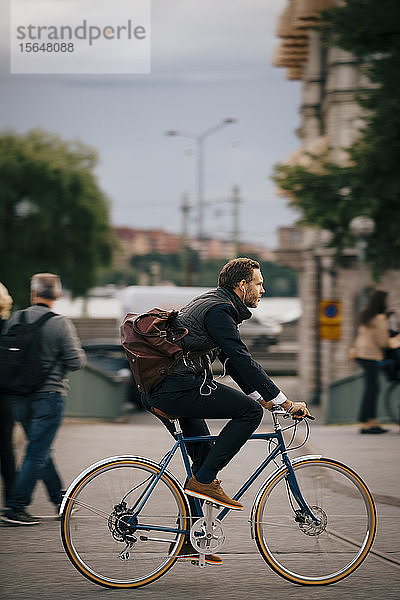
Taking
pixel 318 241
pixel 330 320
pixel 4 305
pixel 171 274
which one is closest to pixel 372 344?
pixel 330 320

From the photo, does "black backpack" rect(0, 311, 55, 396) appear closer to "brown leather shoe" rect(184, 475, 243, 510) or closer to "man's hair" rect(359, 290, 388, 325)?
"brown leather shoe" rect(184, 475, 243, 510)

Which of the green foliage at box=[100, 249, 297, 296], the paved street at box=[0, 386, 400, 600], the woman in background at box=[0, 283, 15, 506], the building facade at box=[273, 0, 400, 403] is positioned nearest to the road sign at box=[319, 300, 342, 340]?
the building facade at box=[273, 0, 400, 403]

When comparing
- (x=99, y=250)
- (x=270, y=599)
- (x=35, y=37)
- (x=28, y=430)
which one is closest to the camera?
(x=270, y=599)

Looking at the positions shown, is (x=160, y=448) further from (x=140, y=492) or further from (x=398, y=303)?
(x=398, y=303)

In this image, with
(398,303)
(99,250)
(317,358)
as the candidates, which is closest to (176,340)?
(398,303)

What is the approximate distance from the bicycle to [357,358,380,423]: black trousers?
6.67 metres

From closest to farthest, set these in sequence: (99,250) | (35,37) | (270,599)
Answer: (270,599) < (35,37) < (99,250)

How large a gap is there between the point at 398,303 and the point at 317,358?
5718 millimetres

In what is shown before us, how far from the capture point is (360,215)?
46.2ft

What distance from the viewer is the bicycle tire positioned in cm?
1206

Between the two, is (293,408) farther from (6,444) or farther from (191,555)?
(6,444)

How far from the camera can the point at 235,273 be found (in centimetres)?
488

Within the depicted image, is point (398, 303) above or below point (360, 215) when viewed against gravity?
below

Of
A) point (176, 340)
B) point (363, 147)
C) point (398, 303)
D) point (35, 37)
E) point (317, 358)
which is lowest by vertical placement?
point (317, 358)
